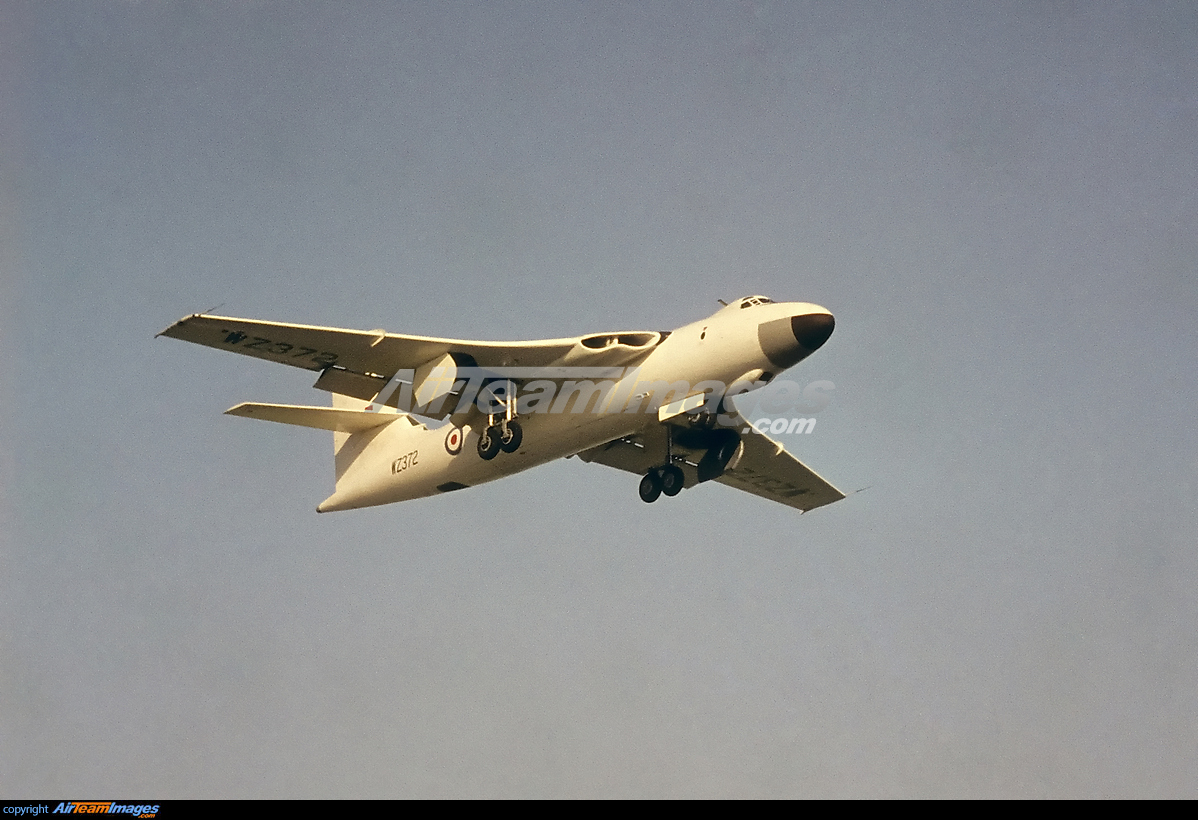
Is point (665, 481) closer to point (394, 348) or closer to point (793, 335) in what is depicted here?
point (793, 335)

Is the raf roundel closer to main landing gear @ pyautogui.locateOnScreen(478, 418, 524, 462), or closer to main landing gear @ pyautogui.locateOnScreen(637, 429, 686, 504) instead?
main landing gear @ pyautogui.locateOnScreen(478, 418, 524, 462)

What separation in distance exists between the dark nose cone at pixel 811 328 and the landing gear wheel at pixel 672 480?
18.9ft

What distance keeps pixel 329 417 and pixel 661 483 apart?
866 centimetres

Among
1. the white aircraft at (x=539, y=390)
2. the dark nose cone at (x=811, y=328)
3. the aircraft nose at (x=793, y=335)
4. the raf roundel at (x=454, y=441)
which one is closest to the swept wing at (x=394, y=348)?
the white aircraft at (x=539, y=390)

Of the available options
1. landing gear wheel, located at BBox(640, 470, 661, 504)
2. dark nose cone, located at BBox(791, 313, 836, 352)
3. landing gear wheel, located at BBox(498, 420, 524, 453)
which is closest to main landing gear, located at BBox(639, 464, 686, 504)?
landing gear wheel, located at BBox(640, 470, 661, 504)

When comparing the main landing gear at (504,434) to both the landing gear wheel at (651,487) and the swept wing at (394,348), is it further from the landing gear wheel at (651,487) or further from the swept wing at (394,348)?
the landing gear wheel at (651,487)

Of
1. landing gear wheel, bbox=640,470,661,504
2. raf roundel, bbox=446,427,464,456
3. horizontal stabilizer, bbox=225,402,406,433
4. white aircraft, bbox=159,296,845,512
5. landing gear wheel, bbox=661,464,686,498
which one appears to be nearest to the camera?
white aircraft, bbox=159,296,845,512

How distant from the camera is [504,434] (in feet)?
97.8

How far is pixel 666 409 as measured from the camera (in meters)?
28.8

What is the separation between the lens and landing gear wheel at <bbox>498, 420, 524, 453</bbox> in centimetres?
2970

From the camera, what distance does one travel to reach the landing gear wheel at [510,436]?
2970cm

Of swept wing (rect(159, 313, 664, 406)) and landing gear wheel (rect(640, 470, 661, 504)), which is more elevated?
swept wing (rect(159, 313, 664, 406))
